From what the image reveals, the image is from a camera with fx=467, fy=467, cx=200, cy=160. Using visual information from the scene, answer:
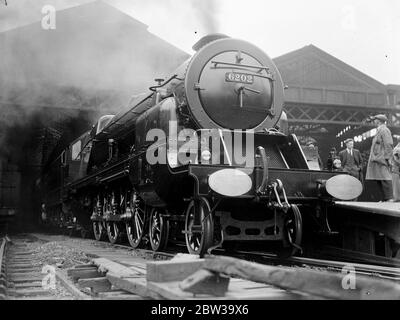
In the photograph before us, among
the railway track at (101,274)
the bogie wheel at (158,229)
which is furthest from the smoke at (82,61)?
the bogie wheel at (158,229)

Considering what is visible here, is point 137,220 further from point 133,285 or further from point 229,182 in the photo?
point 133,285

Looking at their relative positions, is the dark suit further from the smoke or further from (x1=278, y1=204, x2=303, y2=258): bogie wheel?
the smoke

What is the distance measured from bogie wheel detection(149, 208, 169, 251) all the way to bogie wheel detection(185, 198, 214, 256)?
72 cm

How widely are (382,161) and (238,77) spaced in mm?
2390

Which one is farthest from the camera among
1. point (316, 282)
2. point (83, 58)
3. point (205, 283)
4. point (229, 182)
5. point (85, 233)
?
point (83, 58)

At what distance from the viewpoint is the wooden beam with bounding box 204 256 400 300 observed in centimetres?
180

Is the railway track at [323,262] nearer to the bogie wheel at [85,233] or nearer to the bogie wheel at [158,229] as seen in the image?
the bogie wheel at [158,229]

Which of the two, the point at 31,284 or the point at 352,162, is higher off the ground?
the point at 352,162

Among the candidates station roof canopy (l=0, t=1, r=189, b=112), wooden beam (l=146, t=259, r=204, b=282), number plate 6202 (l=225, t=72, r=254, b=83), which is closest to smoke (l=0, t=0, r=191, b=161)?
station roof canopy (l=0, t=1, r=189, b=112)

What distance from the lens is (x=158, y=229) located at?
17.9ft

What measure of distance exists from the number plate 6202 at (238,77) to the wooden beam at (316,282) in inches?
126

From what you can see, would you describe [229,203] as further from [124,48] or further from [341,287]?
[124,48]

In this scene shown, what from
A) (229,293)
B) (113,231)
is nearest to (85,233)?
(113,231)

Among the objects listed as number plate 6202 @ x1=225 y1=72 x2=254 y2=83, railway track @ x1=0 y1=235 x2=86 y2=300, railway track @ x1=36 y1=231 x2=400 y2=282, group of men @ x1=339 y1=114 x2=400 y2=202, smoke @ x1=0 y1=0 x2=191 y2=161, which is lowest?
railway track @ x1=0 y1=235 x2=86 y2=300
